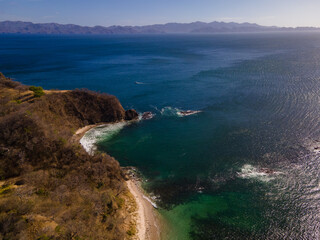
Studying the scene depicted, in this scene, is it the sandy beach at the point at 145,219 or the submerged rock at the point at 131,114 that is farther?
the submerged rock at the point at 131,114

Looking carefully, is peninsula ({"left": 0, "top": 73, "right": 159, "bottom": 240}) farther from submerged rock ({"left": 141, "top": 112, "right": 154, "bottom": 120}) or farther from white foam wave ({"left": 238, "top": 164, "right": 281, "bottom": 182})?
submerged rock ({"left": 141, "top": 112, "right": 154, "bottom": 120})

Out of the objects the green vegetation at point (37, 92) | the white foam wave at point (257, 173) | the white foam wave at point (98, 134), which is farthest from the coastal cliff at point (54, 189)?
the white foam wave at point (257, 173)

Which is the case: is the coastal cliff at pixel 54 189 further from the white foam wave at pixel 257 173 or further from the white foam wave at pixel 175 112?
the white foam wave at pixel 175 112

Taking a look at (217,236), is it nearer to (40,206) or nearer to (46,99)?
(40,206)

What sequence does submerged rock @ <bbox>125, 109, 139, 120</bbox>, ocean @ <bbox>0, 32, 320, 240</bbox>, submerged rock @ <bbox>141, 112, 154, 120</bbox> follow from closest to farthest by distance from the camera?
1. ocean @ <bbox>0, 32, 320, 240</bbox>
2. submerged rock @ <bbox>125, 109, 139, 120</bbox>
3. submerged rock @ <bbox>141, 112, 154, 120</bbox>

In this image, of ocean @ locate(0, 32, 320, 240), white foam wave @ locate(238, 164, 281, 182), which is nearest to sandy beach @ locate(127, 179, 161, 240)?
ocean @ locate(0, 32, 320, 240)

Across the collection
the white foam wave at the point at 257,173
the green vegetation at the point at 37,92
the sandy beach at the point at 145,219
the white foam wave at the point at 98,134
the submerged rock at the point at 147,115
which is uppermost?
the green vegetation at the point at 37,92
